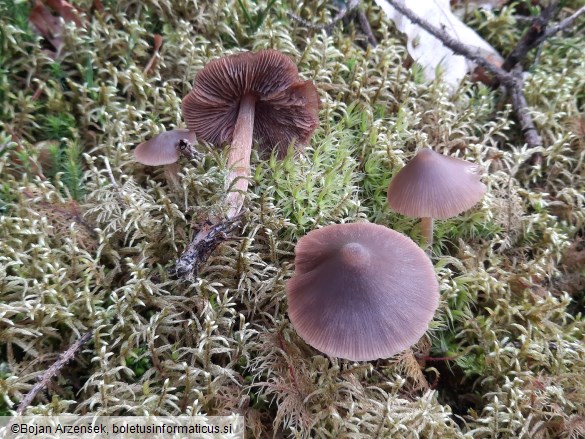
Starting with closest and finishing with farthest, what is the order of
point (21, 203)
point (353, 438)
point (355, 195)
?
point (353, 438) → point (21, 203) → point (355, 195)

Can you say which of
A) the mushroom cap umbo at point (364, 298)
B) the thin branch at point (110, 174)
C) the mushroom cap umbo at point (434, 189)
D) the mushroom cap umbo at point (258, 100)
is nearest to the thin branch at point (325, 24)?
the mushroom cap umbo at point (258, 100)

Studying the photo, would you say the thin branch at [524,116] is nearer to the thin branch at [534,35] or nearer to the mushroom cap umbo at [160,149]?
the thin branch at [534,35]

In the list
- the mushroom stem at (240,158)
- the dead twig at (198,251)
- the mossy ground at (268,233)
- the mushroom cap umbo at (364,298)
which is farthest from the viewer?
the mushroom stem at (240,158)

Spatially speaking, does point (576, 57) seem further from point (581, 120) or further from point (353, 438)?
point (353, 438)

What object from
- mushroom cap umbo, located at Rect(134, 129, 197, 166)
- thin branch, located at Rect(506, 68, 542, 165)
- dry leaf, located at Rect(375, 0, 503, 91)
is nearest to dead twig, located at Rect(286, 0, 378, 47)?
dry leaf, located at Rect(375, 0, 503, 91)

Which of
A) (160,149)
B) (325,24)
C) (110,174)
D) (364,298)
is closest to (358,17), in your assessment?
(325,24)

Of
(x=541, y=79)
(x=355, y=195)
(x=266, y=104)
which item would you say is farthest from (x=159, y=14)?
(x=541, y=79)

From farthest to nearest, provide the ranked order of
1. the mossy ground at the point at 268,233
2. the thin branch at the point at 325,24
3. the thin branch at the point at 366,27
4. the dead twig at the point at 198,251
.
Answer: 1. the thin branch at the point at 366,27
2. the thin branch at the point at 325,24
3. the dead twig at the point at 198,251
4. the mossy ground at the point at 268,233
